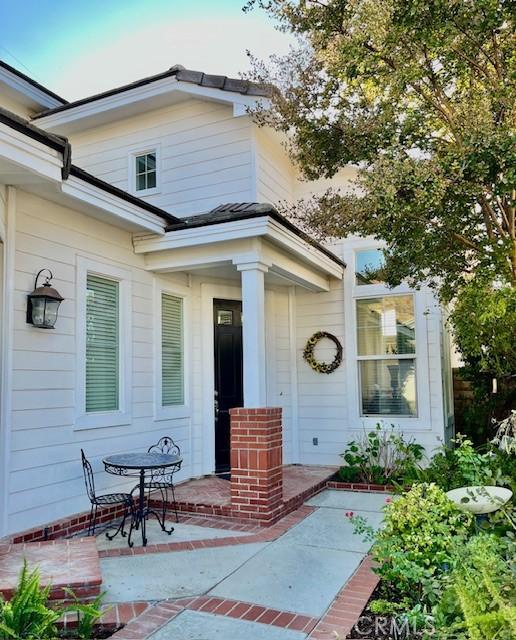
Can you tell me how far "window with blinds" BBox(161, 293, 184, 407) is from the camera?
245 inches

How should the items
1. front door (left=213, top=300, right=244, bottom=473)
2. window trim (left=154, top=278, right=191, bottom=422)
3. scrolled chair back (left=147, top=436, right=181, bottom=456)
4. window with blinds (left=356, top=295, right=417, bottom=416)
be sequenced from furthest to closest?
window with blinds (left=356, top=295, right=417, bottom=416), front door (left=213, top=300, right=244, bottom=473), window trim (left=154, top=278, right=191, bottom=422), scrolled chair back (left=147, top=436, right=181, bottom=456)

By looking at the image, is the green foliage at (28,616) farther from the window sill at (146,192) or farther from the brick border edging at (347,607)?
the window sill at (146,192)

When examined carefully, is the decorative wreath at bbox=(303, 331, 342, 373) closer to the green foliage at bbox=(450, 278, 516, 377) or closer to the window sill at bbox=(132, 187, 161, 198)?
the green foliage at bbox=(450, 278, 516, 377)

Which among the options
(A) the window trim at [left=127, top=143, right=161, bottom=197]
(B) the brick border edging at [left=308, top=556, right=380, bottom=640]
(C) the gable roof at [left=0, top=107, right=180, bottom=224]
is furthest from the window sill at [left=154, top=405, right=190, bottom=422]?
(A) the window trim at [left=127, top=143, right=161, bottom=197]

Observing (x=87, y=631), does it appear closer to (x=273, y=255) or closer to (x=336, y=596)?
(x=336, y=596)

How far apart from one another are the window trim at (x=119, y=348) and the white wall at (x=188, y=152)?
75.2 inches

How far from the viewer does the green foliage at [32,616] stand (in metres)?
2.50

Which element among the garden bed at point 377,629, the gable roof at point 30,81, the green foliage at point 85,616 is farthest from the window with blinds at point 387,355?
the gable roof at point 30,81

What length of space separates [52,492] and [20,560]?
1076 millimetres

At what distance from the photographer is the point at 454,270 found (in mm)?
5020

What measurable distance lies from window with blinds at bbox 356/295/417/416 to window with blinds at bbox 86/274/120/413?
11.8 ft

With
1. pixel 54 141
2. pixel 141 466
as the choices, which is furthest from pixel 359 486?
pixel 54 141

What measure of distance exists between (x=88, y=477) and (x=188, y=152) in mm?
4503

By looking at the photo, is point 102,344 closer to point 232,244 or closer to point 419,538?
point 232,244
